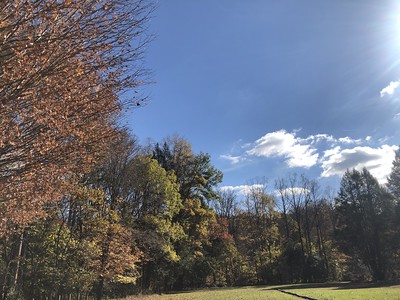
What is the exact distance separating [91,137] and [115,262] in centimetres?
1565

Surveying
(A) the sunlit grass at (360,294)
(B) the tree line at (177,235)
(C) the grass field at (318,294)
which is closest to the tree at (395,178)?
(B) the tree line at (177,235)

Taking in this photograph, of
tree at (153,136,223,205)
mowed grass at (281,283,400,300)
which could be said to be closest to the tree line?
tree at (153,136,223,205)

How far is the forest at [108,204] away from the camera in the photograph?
5.46 metres

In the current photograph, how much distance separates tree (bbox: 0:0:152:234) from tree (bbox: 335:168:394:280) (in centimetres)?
4528

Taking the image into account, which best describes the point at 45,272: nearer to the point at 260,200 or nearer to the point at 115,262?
the point at 115,262

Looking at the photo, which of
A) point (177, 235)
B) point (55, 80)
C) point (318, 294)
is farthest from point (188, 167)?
point (55, 80)

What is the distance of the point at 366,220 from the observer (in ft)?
152

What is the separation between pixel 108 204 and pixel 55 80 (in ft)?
55.6

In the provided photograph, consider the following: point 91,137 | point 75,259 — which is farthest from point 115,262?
point 91,137

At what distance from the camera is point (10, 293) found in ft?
53.2

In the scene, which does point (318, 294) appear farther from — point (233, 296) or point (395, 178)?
point (395, 178)

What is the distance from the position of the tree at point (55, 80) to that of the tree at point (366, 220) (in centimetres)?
4528

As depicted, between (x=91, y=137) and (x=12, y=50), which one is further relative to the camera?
(x=91, y=137)

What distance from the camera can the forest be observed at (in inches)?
215
